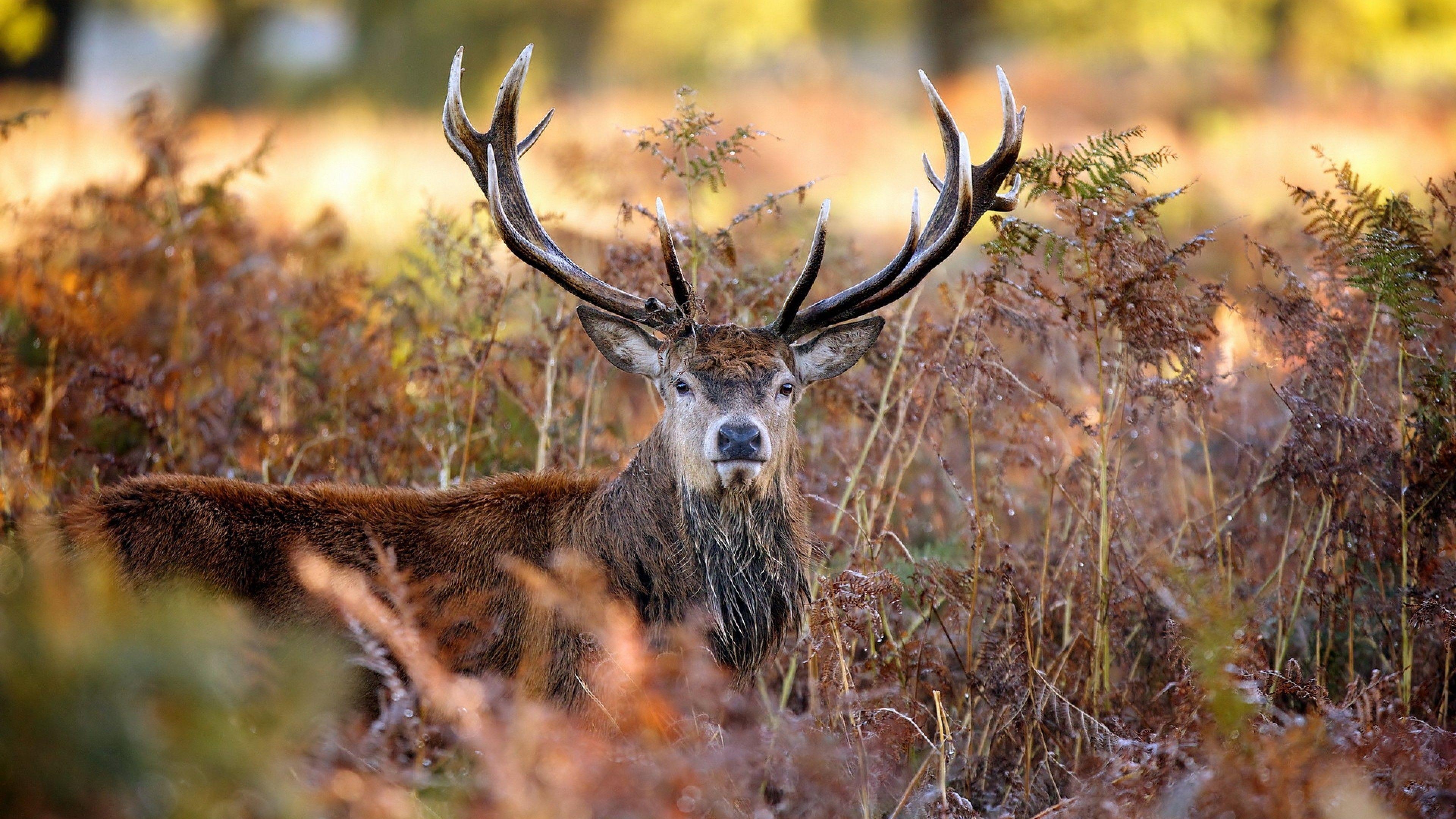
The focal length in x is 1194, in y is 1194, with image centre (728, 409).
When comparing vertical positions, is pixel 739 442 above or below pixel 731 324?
below

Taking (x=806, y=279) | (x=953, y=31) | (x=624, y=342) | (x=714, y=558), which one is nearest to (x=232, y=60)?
(x=953, y=31)

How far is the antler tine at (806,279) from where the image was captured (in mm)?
4863

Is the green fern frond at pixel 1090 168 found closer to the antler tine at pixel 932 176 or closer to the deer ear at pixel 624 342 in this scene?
the antler tine at pixel 932 176

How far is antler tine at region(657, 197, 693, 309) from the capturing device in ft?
15.8

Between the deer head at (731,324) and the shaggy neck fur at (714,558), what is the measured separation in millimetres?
101

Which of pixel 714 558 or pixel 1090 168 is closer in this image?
pixel 714 558

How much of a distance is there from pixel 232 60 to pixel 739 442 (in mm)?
33136

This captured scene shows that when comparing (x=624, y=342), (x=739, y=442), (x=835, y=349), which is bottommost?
(x=739, y=442)

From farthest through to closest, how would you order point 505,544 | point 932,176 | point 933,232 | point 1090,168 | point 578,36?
point 578,36 → point 932,176 → point 933,232 → point 1090,168 → point 505,544

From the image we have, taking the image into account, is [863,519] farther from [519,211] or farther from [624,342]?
[519,211]

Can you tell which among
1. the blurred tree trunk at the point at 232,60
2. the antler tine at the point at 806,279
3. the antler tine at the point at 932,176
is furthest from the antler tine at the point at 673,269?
the blurred tree trunk at the point at 232,60

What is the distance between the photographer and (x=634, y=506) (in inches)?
188

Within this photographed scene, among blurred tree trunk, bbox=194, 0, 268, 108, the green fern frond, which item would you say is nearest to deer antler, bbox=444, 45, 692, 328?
the green fern frond

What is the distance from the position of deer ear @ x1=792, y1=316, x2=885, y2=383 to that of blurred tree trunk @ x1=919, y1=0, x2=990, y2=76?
2840 cm
